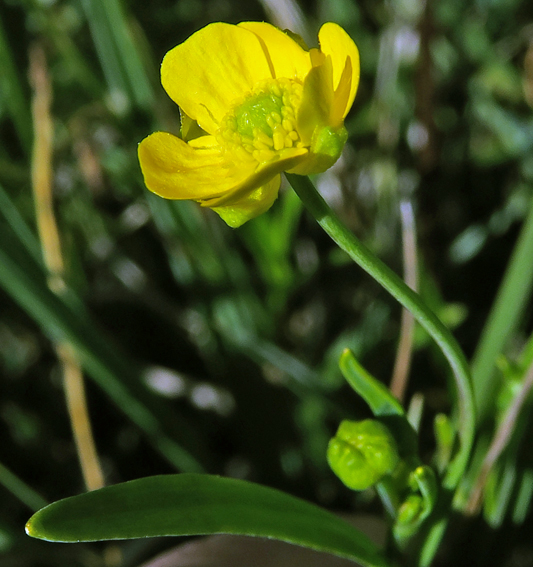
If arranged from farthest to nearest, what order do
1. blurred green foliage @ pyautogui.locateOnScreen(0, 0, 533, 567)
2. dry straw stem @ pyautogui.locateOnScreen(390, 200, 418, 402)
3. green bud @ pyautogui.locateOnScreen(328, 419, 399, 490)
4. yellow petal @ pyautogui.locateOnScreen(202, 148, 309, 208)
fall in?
blurred green foliage @ pyautogui.locateOnScreen(0, 0, 533, 567) < dry straw stem @ pyautogui.locateOnScreen(390, 200, 418, 402) < green bud @ pyautogui.locateOnScreen(328, 419, 399, 490) < yellow petal @ pyautogui.locateOnScreen(202, 148, 309, 208)

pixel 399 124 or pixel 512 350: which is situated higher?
pixel 399 124

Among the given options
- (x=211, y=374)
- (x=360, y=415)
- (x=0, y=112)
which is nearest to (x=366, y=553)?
(x=360, y=415)

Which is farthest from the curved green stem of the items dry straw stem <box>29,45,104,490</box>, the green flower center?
dry straw stem <box>29,45,104,490</box>

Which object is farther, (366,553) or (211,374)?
(211,374)

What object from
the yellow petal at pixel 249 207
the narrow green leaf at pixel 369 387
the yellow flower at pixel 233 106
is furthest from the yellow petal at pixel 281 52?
the narrow green leaf at pixel 369 387

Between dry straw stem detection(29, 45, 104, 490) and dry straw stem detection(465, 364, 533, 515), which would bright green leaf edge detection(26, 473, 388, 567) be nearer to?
dry straw stem detection(465, 364, 533, 515)

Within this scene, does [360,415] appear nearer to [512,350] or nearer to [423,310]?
[512,350]
